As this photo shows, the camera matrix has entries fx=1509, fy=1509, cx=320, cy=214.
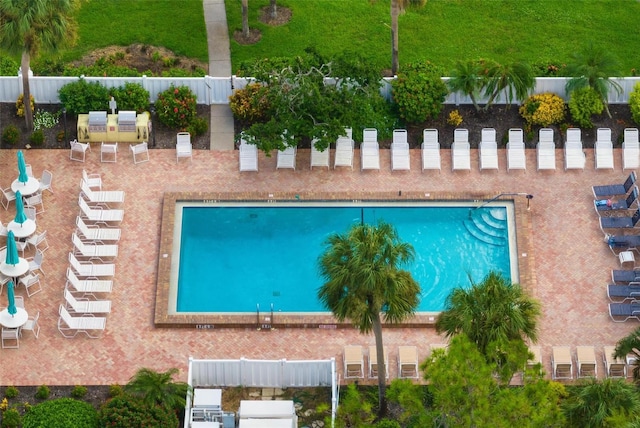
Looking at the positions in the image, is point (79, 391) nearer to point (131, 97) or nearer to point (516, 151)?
point (131, 97)

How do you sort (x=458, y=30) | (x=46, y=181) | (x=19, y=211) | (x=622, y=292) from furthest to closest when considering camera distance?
1. (x=458, y=30)
2. (x=46, y=181)
3. (x=19, y=211)
4. (x=622, y=292)

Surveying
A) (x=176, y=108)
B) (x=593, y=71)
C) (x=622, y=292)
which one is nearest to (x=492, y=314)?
(x=622, y=292)

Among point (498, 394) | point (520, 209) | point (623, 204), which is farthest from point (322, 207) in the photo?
point (498, 394)

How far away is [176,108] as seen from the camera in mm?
57938

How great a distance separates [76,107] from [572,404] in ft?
77.1

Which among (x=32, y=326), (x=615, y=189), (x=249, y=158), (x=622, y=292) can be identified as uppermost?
(x=249, y=158)

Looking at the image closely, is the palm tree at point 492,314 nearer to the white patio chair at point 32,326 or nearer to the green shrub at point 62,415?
the green shrub at point 62,415

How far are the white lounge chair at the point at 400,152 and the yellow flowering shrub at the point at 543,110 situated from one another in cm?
508

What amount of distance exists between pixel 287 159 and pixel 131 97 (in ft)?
22.0

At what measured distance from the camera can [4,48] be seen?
54.6m

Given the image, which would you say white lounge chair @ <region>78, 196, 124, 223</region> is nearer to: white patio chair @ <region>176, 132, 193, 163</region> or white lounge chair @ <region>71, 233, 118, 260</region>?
white lounge chair @ <region>71, 233, 118, 260</region>

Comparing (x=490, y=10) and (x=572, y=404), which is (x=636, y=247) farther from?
(x=490, y=10)

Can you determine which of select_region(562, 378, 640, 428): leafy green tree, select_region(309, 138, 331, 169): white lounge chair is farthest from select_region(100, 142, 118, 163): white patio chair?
select_region(562, 378, 640, 428): leafy green tree

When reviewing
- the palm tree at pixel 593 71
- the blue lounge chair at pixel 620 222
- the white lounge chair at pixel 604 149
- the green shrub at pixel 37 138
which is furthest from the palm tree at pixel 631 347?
the green shrub at pixel 37 138
